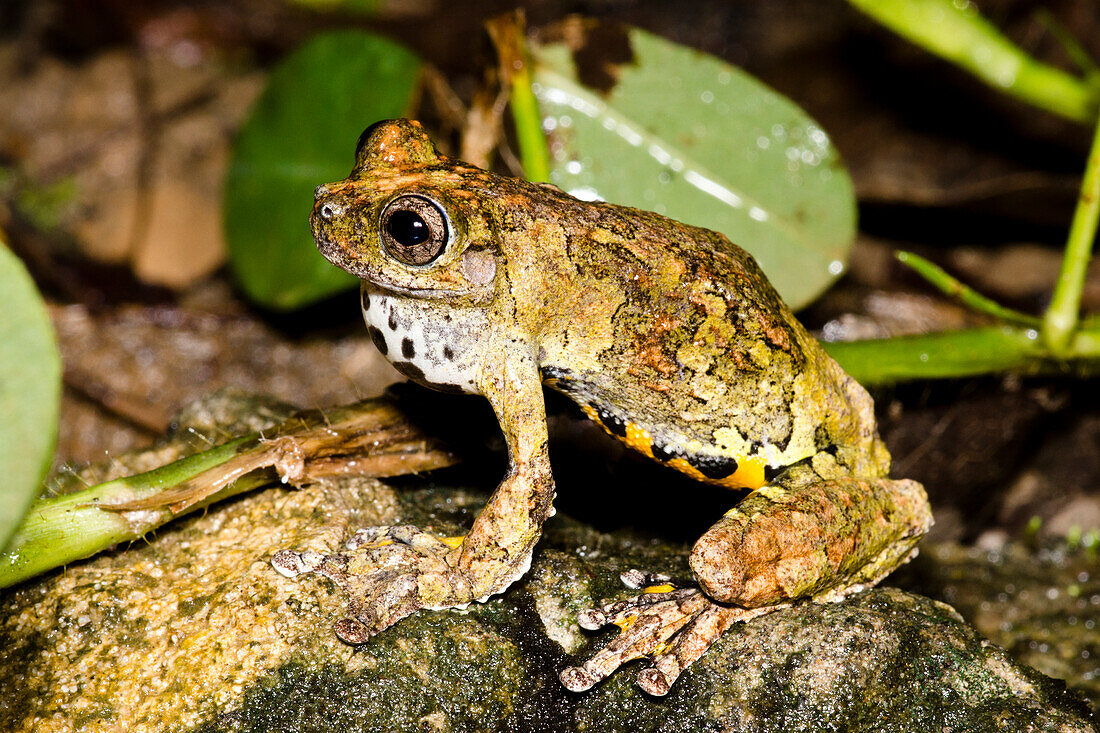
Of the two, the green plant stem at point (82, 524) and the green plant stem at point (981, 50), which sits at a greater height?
the green plant stem at point (981, 50)

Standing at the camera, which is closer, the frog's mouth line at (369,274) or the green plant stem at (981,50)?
the frog's mouth line at (369,274)

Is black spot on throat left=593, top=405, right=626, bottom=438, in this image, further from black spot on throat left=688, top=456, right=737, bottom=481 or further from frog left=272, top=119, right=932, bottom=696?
black spot on throat left=688, top=456, right=737, bottom=481

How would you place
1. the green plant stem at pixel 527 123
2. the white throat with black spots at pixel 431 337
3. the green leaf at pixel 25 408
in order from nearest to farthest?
the green leaf at pixel 25 408, the white throat with black spots at pixel 431 337, the green plant stem at pixel 527 123

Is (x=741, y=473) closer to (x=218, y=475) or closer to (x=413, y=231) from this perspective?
(x=413, y=231)

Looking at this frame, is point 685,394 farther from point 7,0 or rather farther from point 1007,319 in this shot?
point 7,0

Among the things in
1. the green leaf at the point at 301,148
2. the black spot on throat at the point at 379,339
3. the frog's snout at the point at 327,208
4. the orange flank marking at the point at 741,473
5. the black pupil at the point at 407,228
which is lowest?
the green leaf at the point at 301,148

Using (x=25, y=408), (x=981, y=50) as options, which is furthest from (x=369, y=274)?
(x=981, y=50)


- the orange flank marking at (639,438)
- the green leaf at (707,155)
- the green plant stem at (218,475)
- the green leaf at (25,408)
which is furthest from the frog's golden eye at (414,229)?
the green leaf at (707,155)

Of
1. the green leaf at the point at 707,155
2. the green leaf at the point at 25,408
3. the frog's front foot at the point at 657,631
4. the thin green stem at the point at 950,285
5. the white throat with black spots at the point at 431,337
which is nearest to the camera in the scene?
the green leaf at the point at 25,408

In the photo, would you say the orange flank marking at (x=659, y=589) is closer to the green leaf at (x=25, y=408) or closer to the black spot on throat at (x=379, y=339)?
the black spot on throat at (x=379, y=339)
